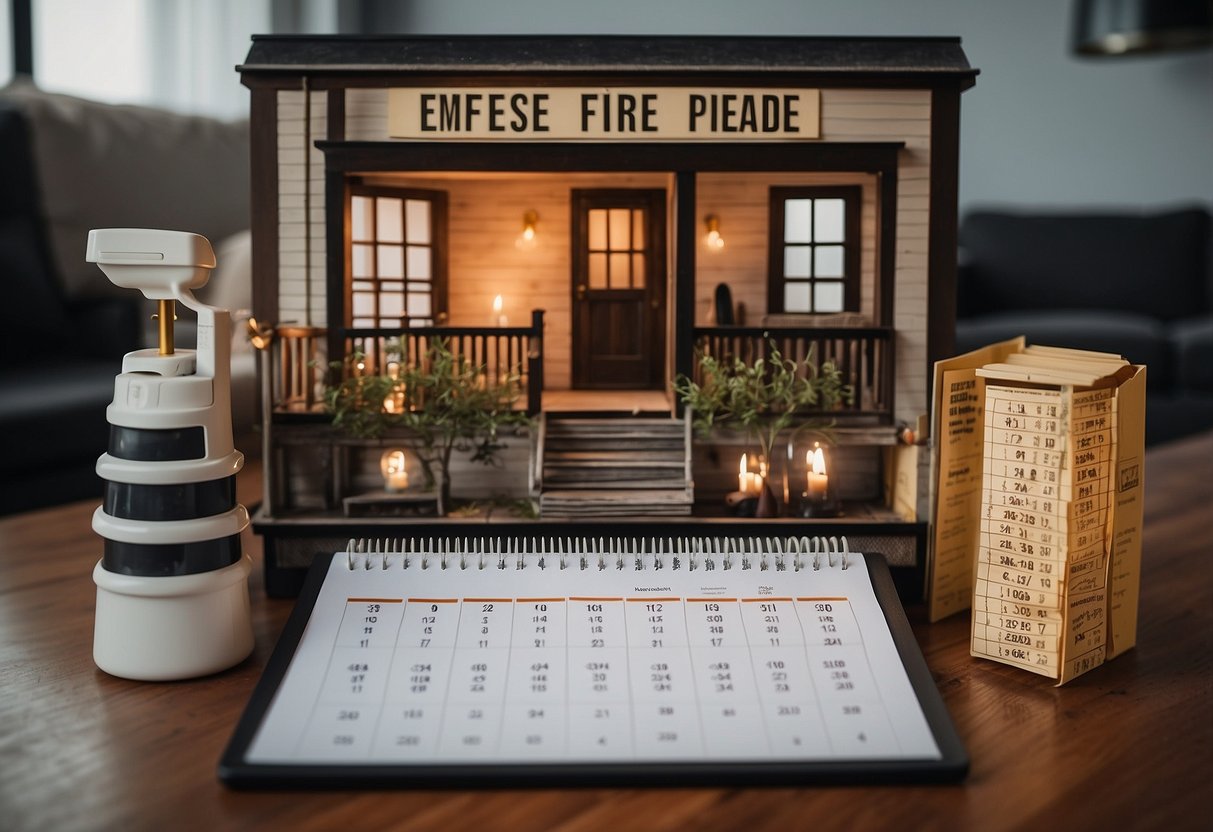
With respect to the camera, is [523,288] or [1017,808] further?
[523,288]

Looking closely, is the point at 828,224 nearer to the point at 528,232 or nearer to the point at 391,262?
the point at 528,232

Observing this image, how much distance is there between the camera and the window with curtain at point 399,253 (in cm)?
356

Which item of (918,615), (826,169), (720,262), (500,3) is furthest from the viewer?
(500,3)

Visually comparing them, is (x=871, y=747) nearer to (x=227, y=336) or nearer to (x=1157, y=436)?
(x=227, y=336)

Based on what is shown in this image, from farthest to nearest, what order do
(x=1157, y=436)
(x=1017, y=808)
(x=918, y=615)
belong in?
(x=1157, y=436) < (x=918, y=615) < (x=1017, y=808)

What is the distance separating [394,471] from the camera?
6.99ft

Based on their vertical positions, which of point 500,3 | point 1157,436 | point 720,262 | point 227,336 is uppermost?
point 500,3

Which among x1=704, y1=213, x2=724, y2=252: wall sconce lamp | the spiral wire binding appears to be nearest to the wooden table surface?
the spiral wire binding

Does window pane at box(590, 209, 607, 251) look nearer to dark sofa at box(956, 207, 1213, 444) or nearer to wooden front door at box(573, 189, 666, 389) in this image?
wooden front door at box(573, 189, 666, 389)

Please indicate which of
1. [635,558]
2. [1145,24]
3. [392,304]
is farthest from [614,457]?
[1145,24]

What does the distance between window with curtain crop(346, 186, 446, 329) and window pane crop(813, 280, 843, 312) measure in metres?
1.30

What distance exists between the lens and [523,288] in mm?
4410

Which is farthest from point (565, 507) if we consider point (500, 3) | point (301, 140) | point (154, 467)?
point (500, 3)

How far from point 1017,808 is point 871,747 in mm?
152
